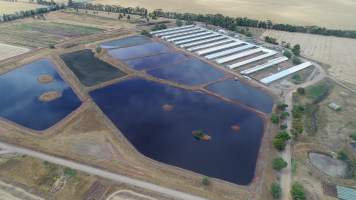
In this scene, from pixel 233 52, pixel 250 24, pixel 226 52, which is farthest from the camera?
pixel 250 24

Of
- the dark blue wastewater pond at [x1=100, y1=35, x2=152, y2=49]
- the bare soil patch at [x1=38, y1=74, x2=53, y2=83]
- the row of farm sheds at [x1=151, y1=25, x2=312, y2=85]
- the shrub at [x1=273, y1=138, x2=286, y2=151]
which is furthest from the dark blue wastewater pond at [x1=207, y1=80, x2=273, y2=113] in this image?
the bare soil patch at [x1=38, y1=74, x2=53, y2=83]

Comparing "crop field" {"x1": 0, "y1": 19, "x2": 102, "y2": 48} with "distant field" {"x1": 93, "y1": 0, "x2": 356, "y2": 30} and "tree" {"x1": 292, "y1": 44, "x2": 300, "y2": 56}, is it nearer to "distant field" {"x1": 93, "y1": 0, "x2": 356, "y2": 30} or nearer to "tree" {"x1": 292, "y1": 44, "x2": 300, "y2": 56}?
"distant field" {"x1": 93, "y1": 0, "x2": 356, "y2": 30}

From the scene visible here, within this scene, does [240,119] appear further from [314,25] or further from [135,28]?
[314,25]

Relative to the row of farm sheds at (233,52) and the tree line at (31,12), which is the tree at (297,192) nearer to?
the row of farm sheds at (233,52)

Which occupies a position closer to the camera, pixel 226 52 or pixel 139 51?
pixel 226 52

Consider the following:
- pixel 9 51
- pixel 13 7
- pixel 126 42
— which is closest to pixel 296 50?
pixel 126 42

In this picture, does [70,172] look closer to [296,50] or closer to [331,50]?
[296,50]
